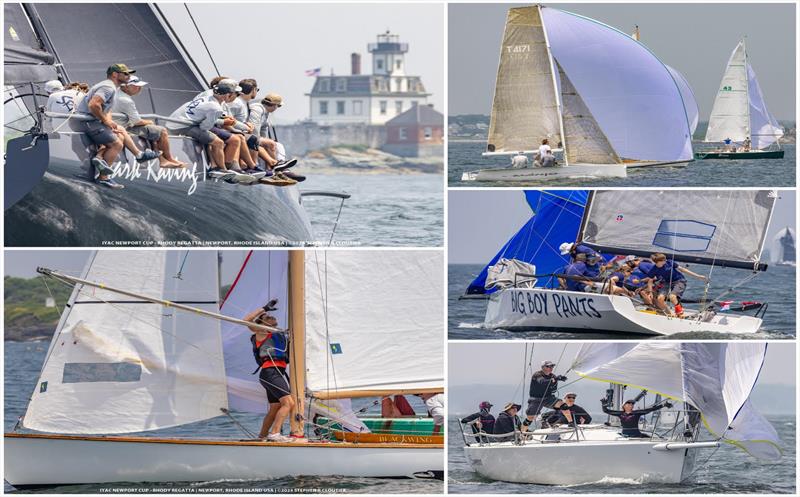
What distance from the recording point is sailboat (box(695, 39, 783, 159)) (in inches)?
777

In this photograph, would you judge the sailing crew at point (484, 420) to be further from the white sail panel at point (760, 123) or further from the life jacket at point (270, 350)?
the white sail panel at point (760, 123)

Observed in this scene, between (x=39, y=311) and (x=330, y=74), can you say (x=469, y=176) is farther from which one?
(x=39, y=311)

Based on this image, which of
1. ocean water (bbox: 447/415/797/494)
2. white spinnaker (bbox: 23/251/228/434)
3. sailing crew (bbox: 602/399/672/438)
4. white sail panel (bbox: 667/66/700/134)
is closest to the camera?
white spinnaker (bbox: 23/251/228/434)

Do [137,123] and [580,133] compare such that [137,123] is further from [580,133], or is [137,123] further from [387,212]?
[580,133]

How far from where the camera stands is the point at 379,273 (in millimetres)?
16891

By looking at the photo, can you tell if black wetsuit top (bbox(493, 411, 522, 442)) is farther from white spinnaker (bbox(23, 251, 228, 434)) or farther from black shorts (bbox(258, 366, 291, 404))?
white spinnaker (bbox(23, 251, 228, 434))

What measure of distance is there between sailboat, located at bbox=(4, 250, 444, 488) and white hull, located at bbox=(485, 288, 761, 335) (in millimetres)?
1462

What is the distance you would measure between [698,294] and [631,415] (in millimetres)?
12289

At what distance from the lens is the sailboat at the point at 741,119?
1973 centimetres

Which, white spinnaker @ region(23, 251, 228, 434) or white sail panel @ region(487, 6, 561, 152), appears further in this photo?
white sail panel @ region(487, 6, 561, 152)

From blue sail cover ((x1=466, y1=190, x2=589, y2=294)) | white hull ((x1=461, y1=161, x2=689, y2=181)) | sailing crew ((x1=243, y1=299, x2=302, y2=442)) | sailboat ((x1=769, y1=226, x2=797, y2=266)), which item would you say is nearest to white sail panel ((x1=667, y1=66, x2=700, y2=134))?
white hull ((x1=461, y1=161, x2=689, y2=181))

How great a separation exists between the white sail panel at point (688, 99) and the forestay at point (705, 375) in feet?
12.4

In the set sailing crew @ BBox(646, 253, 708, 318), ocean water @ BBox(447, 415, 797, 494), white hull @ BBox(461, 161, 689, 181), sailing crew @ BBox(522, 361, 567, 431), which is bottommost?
ocean water @ BBox(447, 415, 797, 494)

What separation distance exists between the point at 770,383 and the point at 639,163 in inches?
141
